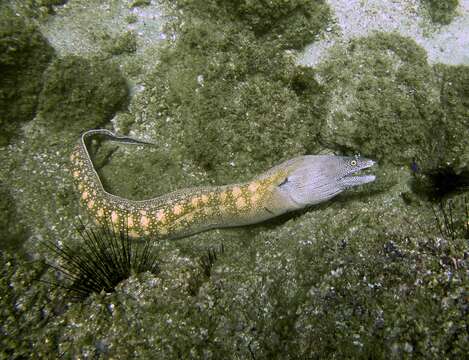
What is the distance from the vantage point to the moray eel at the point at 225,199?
4.62 m

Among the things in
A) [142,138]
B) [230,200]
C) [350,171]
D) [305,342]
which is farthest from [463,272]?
[142,138]

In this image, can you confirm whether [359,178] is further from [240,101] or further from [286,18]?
[286,18]

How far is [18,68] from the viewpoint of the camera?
4980mm

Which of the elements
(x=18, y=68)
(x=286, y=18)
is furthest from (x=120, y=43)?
(x=286, y=18)

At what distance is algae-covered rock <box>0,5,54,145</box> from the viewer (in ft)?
15.9

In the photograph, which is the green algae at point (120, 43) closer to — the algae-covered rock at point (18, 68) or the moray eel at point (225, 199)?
the algae-covered rock at point (18, 68)

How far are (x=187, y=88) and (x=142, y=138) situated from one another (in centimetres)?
129

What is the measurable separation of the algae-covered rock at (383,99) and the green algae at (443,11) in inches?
42.3

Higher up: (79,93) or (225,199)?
(79,93)

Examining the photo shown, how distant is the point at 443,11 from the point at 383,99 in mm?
2532

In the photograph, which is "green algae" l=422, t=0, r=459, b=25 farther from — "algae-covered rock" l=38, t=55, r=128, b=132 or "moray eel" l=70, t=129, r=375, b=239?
"algae-covered rock" l=38, t=55, r=128, b=132

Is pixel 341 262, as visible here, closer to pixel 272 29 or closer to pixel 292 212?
pixel 292 212

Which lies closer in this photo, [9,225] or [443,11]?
[9,225]

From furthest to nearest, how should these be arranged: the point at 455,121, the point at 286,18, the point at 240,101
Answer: the point at 286,18, the point at 240,101, the point at 455,121
